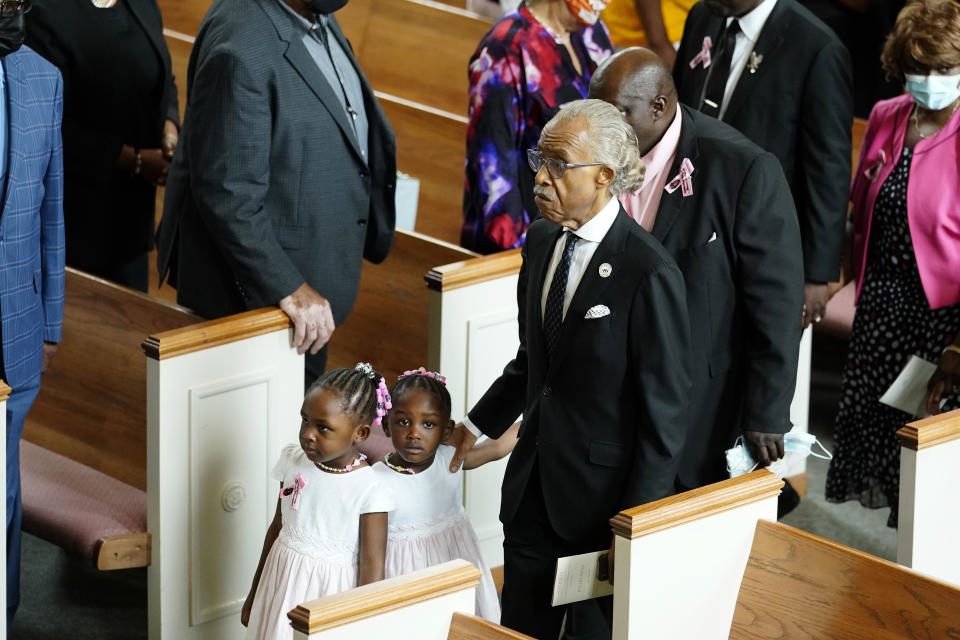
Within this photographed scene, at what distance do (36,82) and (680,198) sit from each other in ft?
4.87

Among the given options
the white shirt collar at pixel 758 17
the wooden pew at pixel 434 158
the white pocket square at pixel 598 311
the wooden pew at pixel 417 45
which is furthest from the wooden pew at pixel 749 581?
the wooden pew at pixel 417 45

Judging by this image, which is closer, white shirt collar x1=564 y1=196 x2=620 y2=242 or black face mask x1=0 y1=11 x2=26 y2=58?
white shirt collar x1=564 y1=196 x2=620 y2=242

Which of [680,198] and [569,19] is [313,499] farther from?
[569,19]

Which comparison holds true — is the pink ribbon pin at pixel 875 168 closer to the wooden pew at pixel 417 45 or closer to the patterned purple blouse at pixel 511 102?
the patterned purple blouse at pixel 511 102

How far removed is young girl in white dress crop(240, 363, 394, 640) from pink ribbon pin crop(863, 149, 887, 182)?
165 centimetres

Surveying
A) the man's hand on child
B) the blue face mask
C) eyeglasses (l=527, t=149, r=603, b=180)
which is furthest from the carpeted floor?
eyeglasses (l=527, t=149, r=603, b=180)

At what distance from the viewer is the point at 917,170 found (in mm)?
3977

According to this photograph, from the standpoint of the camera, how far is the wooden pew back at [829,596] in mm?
2631

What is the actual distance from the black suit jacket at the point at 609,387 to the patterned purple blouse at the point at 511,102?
3.66 feet

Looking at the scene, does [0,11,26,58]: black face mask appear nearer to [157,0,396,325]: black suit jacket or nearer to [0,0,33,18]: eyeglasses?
[0,0,33,18]: eyeglasses

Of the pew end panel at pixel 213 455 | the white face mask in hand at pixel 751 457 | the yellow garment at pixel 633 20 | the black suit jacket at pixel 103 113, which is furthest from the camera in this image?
the yellow garment at pixel 633 20

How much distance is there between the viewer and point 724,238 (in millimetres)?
3191

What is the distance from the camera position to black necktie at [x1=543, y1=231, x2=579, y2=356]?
2969 mm

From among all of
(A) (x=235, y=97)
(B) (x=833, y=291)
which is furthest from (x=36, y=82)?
(B) (x=833, y=291)
